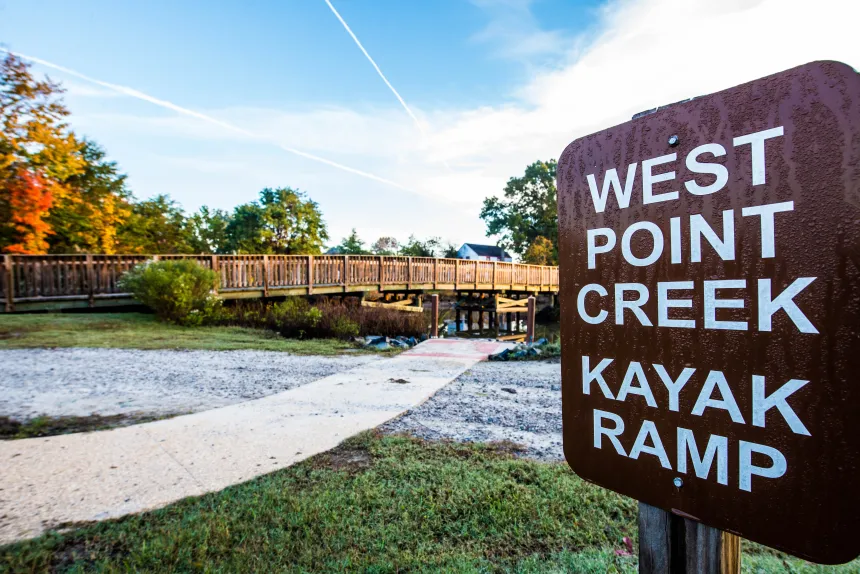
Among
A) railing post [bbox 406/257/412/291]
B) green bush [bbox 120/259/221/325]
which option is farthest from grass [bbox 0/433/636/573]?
railing post [bbox 406/257/412/291]

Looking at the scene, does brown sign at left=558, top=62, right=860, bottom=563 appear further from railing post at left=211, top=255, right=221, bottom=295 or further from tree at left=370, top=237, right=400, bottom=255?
tree at left=370, top=237, right=400, bottom=255

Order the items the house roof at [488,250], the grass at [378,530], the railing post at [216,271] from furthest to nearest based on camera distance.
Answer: the house roof at [488,250]
the railing post at [216,271]
the grass at [378,530]

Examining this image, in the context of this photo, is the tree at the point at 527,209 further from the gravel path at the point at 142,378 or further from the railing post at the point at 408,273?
the gravel path at the point at 142,378

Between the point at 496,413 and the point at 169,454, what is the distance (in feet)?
10.5

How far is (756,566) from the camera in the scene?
2.29 metres

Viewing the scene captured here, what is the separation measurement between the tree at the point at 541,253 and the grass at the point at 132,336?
3556cm

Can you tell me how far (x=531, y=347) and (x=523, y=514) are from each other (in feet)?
24.1

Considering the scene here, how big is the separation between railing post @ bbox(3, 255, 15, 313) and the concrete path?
38.7ft

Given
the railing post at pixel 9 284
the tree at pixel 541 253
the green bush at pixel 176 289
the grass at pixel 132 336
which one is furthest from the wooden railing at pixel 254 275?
the tree at pixel 541 253

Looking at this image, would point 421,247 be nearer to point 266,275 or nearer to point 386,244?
point 386,244

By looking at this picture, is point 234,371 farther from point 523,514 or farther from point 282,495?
point 523,514

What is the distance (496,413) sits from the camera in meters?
5.18

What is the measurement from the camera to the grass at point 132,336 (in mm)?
9461

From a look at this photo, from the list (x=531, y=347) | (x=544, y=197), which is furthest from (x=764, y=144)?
(x=544, y=197)
